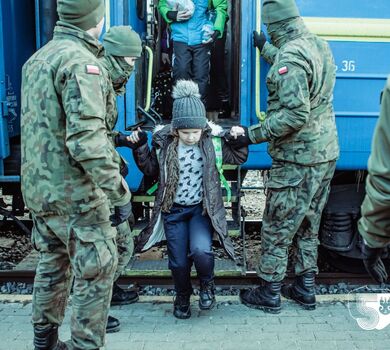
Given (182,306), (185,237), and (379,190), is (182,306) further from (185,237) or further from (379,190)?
(379,190)

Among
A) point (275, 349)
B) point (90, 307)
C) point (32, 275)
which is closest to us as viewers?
point (90, 307)

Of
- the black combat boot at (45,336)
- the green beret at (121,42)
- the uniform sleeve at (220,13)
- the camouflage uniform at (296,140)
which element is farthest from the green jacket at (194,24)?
the black combat boot at (45,336)

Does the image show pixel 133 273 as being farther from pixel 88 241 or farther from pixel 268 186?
pixel 88 241

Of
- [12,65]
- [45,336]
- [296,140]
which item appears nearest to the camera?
[45,336]

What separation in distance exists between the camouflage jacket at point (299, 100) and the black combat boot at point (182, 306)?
115 cm

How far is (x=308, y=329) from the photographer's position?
4.06 m

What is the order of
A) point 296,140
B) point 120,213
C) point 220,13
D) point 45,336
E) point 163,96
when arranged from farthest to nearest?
1. point 163,96
2. point 220,13
3. point 296,140
4. point 45,336
5. point 120,213

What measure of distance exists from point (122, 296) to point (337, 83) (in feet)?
7.36

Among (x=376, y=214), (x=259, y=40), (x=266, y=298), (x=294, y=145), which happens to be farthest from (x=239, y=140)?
(x=376, y=214)

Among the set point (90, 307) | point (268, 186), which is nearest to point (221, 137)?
point (268, 186)

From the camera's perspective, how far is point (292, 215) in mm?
4305

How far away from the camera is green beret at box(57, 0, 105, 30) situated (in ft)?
10.3

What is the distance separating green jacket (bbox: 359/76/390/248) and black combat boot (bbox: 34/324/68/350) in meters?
1.81

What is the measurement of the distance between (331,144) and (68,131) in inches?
80.7
